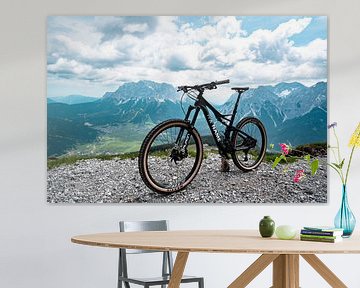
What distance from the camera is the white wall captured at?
6176 millimetres

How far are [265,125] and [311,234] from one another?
2196 mm

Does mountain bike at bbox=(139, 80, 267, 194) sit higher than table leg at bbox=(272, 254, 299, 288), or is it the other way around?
mountain bike at bbox=(139, 80, 267, 194)

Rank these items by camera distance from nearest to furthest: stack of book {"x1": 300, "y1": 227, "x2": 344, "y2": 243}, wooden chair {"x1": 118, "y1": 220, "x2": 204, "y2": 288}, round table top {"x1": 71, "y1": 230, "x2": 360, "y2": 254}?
round table top {"x1": 71, "y1": 230, "x2": 360, "y2": 254}, stack of book {"x1": 300, "y1": 227, "x2": 344, "y2": 243}, wooden chair {"x1": 118, "y1": 220, "x2": 204, "y2": 288}

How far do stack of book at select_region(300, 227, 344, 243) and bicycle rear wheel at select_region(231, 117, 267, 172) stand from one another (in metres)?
2.09

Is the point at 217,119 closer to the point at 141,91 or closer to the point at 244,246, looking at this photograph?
the point at 141,91

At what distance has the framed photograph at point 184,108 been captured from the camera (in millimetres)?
6219

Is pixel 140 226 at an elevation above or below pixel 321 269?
above

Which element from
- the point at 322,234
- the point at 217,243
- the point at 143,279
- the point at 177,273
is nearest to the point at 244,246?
the point at 217,243

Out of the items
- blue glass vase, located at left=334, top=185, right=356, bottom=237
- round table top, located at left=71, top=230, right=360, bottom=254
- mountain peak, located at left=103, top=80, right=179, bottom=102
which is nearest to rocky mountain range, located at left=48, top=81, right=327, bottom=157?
mountain peak, located at left=103, top=80, right=179, bottom=102

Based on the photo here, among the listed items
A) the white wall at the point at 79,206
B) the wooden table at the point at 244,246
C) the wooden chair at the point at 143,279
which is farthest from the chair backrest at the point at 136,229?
the white wall at the point at 79,206

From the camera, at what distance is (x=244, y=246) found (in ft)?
12.4

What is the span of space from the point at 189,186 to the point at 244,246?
2.47 metres

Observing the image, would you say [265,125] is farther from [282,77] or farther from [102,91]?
[102,91]

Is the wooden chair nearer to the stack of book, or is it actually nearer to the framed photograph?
the framed photograph
